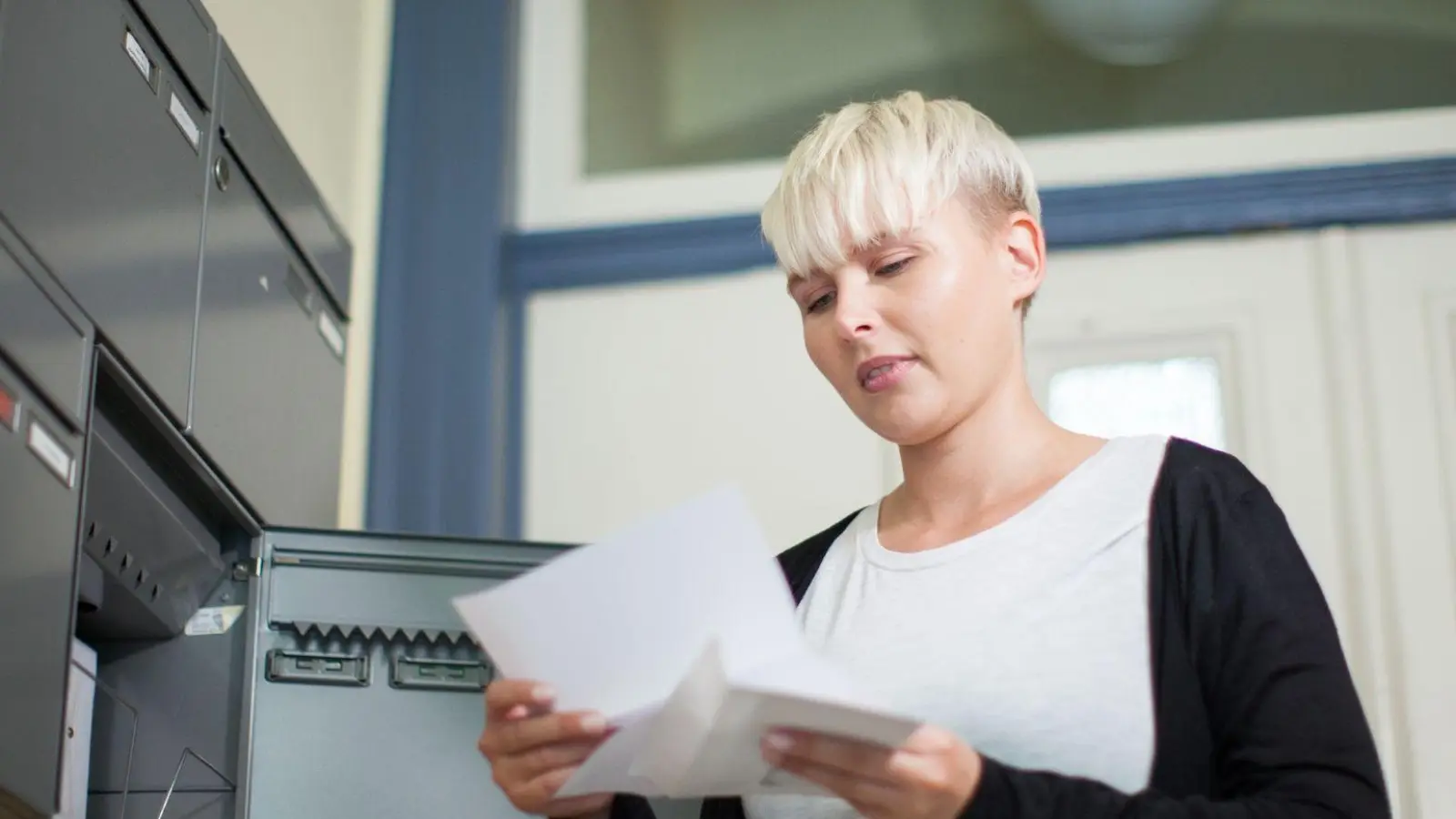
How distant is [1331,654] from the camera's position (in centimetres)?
105

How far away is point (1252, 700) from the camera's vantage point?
40.7 inches

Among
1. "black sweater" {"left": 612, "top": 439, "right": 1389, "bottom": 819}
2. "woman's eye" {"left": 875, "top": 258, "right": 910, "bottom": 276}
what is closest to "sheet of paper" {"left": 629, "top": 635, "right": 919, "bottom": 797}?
"black sweater" {"left": 612, "top": 439, "right": 1389, "bottom": 819}

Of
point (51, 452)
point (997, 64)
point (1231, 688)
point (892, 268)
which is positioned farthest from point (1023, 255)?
point (997, 64)

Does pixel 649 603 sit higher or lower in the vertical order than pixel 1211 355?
lower

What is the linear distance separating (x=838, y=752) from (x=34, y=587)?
22.7 inches

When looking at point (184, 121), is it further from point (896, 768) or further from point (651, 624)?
point (896, 768)

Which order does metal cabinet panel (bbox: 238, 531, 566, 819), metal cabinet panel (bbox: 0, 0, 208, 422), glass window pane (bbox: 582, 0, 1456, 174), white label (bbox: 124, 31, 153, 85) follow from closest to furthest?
metal cabinet panel (bbox: 0, 0, 208, 422), white label (bbox: 124, 31, 153, 85), metal cabinet panel (bbox: 238, 531, 566, 819), glass window pane (bbox: 582, 0, 1456, 174)

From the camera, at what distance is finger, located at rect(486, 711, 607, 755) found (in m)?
1.01

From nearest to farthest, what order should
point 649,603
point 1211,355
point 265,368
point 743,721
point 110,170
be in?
point 743,721 < point 649,603 < point 110,170 < point 265,368 < point 1211,355

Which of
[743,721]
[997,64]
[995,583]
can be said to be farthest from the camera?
[997,64]

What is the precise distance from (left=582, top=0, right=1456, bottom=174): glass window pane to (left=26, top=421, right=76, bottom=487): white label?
49.8 inches

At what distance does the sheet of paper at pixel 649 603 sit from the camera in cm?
100

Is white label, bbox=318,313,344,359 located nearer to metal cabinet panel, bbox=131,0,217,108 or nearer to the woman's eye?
metal cabinet panel, bbox=131,0,217,108

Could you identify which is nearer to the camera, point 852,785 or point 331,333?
point 852,785
